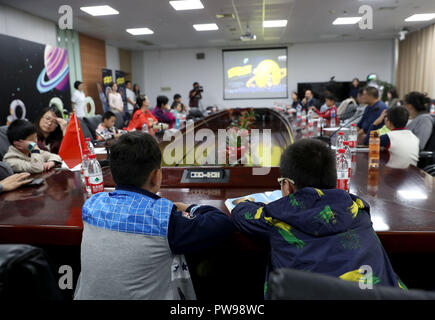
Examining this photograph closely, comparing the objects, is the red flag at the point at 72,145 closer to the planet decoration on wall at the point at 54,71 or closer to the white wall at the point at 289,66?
the planet decoration on wall at the point at 54,71

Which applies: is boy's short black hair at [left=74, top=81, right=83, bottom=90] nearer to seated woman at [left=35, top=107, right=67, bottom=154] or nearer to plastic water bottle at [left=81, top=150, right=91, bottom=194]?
seated woman at [left=35, top=107, right=67, bottom=154]

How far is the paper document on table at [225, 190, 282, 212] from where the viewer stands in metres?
1.18

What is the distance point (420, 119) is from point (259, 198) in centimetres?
227

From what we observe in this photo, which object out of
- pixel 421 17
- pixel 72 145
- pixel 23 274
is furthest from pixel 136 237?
pixel 421 17

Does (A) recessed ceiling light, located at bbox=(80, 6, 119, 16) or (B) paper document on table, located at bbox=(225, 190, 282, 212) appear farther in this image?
(A) recessed ceiling light, located at bbox=(80, 6, 119, 16)

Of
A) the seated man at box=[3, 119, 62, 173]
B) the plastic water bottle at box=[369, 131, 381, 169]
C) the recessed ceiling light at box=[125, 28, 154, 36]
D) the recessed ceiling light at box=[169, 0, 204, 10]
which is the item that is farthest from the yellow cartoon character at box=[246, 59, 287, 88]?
the seated man at box=[3, 119, 62, 173]

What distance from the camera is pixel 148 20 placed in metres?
6.19

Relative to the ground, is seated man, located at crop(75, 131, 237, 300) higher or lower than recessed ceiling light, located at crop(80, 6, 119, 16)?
lower

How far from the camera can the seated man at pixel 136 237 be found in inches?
32.7

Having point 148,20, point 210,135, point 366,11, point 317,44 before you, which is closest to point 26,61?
point 148,20

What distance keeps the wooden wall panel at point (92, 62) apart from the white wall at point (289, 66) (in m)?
2.51

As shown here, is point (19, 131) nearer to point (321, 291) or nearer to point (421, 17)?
point (321, 291)

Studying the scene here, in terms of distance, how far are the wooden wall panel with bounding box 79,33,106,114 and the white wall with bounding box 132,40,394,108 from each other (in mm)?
2508
